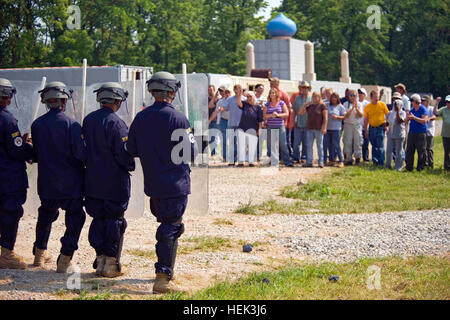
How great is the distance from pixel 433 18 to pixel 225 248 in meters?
54.4

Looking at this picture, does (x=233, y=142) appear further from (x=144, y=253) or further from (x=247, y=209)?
(x=144, y=253)

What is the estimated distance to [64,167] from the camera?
292 inches

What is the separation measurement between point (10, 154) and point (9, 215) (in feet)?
2.17

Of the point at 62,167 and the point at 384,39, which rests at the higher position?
the point at 384,39

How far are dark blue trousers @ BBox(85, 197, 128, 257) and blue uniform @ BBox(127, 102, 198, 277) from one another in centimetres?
63

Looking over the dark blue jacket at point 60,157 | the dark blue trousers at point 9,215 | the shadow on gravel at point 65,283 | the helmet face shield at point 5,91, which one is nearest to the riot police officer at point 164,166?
the shadow on gravel at point 65,283

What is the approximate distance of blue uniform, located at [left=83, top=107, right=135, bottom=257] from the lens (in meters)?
7.19

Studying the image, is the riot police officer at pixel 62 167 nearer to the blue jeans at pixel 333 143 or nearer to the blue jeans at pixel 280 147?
the blue jeans at pixel 280 147

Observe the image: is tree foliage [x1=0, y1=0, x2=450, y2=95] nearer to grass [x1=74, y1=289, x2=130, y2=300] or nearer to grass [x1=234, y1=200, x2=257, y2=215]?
grass [x1=234, y1=200, x2=257, y2=215]

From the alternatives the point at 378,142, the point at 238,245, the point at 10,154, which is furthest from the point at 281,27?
the point at 10,154

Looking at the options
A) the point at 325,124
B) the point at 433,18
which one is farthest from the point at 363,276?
the point at 433,18

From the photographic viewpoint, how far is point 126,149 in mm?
7055

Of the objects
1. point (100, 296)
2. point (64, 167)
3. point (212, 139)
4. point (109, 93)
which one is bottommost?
point (100, 296)

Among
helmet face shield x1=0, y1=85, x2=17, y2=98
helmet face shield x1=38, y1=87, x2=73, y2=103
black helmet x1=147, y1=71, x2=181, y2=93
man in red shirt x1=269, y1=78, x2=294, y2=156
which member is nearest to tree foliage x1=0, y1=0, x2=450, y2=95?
man in red shirt x1=269, y1=78, x2=294, y2=156
